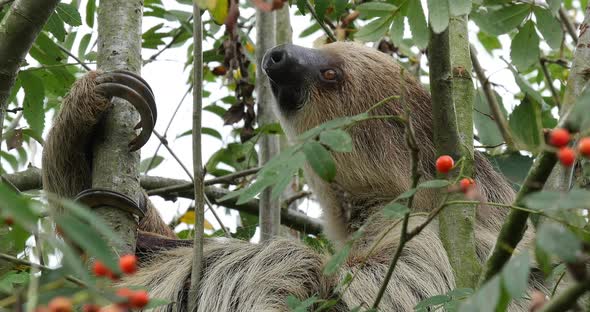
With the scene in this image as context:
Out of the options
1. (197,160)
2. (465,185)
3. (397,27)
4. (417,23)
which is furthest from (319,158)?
(397,27)

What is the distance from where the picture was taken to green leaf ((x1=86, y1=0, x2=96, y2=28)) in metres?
7.61

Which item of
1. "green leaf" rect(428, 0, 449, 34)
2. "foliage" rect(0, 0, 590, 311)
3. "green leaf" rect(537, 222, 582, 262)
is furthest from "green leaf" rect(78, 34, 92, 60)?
"green leaf" rect(537, 222, 582, 262)

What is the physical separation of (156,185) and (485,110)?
336cm

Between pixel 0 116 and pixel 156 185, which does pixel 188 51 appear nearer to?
pixel 156 185

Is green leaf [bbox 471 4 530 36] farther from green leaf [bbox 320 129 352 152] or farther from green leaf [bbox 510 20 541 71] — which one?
green leaf [bbox 320 129 352 152]

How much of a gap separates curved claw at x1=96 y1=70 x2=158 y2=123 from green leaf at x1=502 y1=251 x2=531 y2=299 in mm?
3501

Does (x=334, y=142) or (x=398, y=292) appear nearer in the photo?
(x=334, y=142)

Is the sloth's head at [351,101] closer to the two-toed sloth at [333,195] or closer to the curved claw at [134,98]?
the two-toed sloth at [333,195]

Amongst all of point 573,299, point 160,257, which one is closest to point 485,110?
point 160,257

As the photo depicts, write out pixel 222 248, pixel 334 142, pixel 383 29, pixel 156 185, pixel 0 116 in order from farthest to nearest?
pixel 156 185 < pixel 222 248 < pixel 383 29 < pixel 0 116 < pixel 334 142

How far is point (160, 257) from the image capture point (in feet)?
20.7

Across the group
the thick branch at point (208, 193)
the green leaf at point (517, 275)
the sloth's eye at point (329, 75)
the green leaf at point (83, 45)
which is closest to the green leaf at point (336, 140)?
the green leaf at point (517, 275)

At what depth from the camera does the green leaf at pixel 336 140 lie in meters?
3.28

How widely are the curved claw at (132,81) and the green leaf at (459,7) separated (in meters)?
2.30
